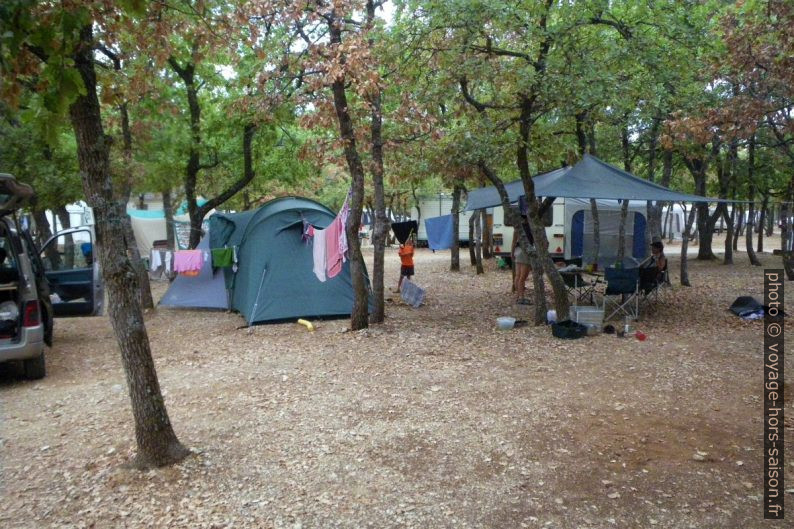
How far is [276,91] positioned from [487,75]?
116 inches

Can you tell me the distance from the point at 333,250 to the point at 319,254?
42 cm

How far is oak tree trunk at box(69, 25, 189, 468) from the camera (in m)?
3.64

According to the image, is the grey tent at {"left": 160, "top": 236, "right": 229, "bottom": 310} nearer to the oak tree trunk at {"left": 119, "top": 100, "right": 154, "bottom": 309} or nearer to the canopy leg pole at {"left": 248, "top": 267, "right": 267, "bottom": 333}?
the oak tree trunk at {"left": 119, "top": 100, "right": 154, "bottom": 309}

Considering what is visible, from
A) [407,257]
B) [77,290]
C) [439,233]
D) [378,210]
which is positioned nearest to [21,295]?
[77,290]

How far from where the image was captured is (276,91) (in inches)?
338

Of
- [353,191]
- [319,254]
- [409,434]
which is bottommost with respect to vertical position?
[409,434]

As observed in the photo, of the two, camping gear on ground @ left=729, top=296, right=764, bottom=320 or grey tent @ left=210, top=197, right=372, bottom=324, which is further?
grey tent @ left=210, top=197, right=372, bottom=324

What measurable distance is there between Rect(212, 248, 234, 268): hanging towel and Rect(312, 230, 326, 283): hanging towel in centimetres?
201

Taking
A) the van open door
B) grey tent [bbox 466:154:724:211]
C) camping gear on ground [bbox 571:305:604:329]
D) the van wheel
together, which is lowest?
the van wheel

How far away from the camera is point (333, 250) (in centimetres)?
866

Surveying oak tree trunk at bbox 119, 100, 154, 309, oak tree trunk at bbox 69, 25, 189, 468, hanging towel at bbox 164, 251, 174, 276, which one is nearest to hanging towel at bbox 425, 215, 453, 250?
hanging towel at bbox 164, 251, 174, 276

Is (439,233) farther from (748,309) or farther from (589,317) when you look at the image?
(589,317)

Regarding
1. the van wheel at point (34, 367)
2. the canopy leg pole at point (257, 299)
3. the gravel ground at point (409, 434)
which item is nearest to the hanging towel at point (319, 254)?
the canopy leg pole at point (257, 299)

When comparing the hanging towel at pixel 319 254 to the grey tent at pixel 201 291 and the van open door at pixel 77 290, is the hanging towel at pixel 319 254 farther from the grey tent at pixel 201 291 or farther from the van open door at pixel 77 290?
the van open door at pixel 77 290
